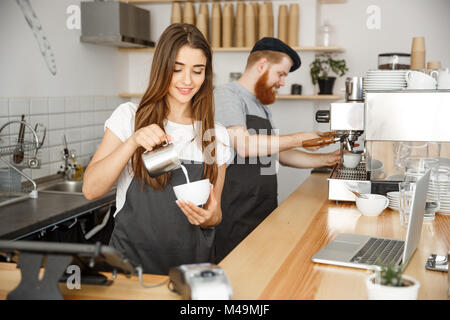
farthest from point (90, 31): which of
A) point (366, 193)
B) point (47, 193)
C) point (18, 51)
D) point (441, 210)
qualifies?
point (441, 210)

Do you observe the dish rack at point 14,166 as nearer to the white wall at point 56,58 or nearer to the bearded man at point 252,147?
the white wall at point 56,58

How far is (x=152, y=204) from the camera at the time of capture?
1.81 meters

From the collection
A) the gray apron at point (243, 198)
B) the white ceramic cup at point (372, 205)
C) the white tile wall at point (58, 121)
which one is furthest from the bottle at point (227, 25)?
the white ceramic cup at point (372, 205)

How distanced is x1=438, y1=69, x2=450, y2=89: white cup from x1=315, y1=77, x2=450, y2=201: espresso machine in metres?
0.09

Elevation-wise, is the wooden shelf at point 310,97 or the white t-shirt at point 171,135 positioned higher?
the wooden shelf at point 310,97

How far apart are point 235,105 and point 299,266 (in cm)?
136

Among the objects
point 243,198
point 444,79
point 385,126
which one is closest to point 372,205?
point 385,126

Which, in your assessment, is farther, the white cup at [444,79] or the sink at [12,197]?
the sink at [12,197]

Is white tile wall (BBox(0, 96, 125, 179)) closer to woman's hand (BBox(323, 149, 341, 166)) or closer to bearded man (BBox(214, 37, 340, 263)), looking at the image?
bearded man (BBox(214, 37, 340, 263))

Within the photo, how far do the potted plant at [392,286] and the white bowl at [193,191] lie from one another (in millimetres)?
568

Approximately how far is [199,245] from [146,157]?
529 millimetres

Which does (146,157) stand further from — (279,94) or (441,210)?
(279,94)

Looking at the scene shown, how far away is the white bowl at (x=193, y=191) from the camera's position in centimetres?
146

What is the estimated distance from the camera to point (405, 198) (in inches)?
73.5
